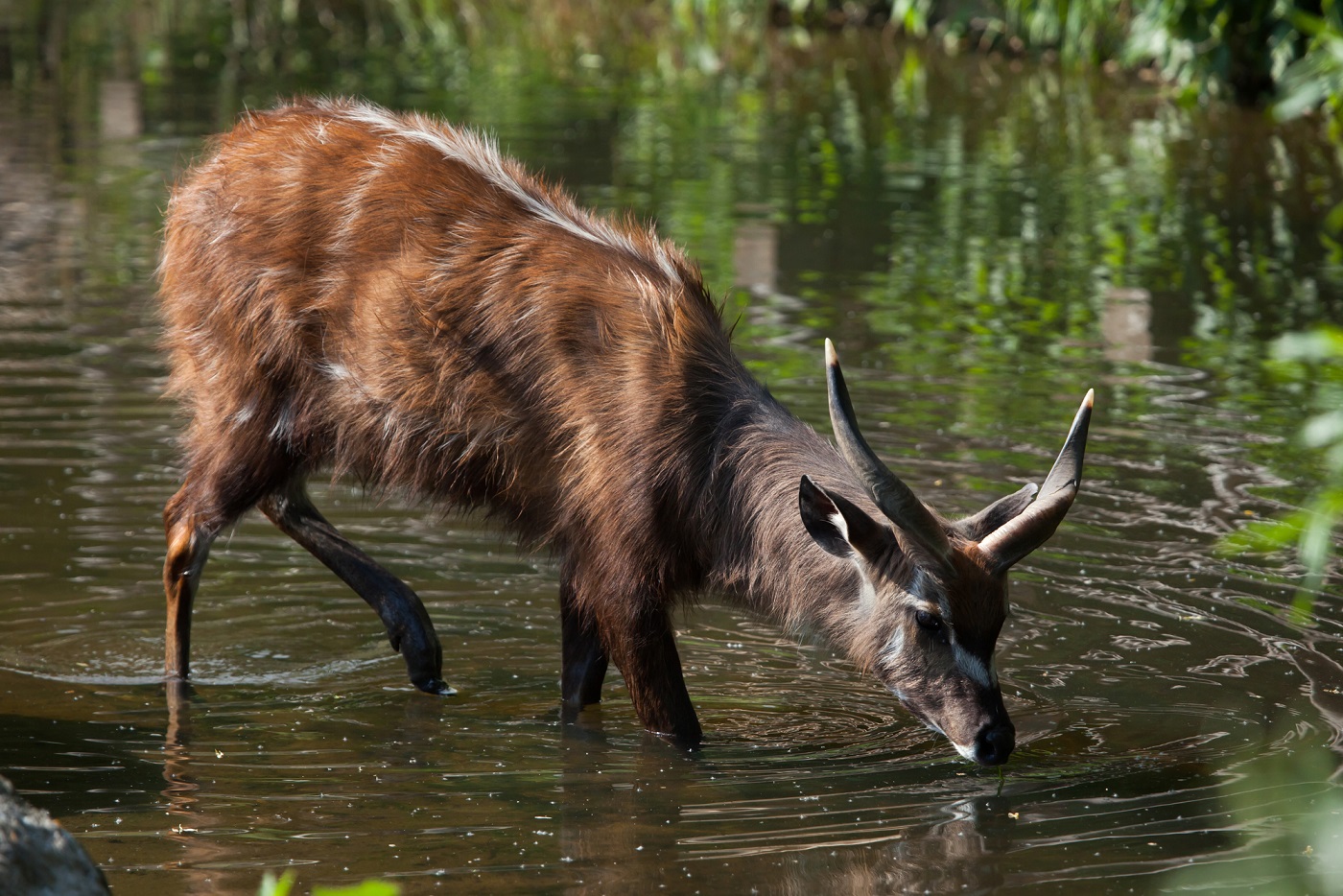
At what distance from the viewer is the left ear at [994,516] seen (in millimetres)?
5320

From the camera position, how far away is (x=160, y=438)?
8.64 metres

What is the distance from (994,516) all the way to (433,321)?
191 centimetres

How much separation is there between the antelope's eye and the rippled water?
1.55 ft

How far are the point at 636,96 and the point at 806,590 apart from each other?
622 inches

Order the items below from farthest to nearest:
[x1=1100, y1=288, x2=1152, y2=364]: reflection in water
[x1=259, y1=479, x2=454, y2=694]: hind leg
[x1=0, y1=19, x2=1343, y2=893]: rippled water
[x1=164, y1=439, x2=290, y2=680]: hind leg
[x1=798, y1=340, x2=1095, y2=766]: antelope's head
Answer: [x1=1100, y1=288, x2=1152, y2=364]: reflection in water, [x1=164, y1=439, x2=290, y2=680]: hind leg, [x1=259, y1=479, x2=454, y2=694]: hind leg, [x1=798, y1=340, x2=1095, y2=766]: antelope's head, [x1=0, y1=19, x2=1343, y2=893]: rippled water

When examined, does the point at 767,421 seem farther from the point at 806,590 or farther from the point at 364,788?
the point at 364,788

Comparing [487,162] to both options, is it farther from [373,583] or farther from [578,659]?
[578,659]

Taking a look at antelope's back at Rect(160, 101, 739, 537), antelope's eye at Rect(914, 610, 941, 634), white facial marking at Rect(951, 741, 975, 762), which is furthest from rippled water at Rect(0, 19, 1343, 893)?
antelope's back at Rect(160, 101, 739, 537)

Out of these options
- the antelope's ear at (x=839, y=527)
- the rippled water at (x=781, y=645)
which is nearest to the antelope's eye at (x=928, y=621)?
the antelope's ear at (x=839, y=527)

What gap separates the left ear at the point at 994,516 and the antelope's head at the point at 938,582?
0.25ft

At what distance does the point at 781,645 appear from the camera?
6586 mm

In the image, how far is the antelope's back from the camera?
5586mm

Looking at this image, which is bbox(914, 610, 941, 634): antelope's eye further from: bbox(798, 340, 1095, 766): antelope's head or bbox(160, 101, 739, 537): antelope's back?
bbox(160, 101, 739, 537): antelope's back

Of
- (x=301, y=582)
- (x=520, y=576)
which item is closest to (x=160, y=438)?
(x=301, y=582)
